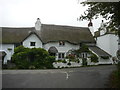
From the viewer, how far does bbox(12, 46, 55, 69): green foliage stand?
3001 cm

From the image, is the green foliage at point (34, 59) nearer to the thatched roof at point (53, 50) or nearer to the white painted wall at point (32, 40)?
the white painted wall at point (32, 40)

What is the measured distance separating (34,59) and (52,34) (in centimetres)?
796

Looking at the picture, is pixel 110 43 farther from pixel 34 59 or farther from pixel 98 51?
pixel 34 59

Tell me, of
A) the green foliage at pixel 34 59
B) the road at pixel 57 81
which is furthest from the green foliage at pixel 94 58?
the road at pixel 57 81

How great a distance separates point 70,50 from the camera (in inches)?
1420

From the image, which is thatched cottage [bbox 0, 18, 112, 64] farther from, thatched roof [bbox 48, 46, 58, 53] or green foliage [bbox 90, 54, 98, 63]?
green foliage [bbox 90, 54, 98, 63]

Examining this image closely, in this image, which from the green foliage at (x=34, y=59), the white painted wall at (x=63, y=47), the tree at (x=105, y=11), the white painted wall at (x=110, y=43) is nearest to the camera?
the tree at (x=105, y=11)

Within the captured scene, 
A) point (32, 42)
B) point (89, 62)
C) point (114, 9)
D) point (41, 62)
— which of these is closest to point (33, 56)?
point (41, 62)

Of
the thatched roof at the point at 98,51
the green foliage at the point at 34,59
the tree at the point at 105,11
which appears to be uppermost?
the tree at the point at 105,11

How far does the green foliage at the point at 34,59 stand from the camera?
30.0m

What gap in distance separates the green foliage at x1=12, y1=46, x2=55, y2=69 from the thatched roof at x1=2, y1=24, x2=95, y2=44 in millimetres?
4523

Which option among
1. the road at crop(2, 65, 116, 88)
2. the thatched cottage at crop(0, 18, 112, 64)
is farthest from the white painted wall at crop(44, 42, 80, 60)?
the road at crop(2, 65, 116, 88)

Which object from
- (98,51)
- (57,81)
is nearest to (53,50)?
(98,51)

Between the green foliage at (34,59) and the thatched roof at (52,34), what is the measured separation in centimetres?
452
